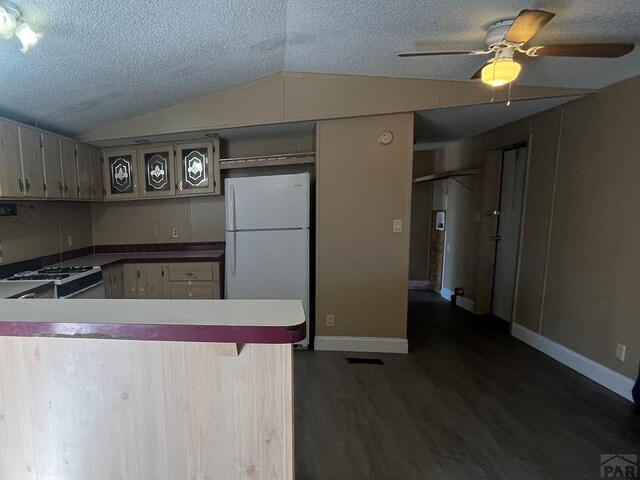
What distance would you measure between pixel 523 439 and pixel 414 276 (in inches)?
146

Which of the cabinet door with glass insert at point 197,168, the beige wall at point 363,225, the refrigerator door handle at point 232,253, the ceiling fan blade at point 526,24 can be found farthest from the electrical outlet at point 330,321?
the ceiling fan blade at point 526,24

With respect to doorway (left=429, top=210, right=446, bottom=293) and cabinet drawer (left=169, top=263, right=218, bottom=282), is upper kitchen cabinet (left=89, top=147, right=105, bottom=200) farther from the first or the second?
doorway (left=429, top=210, right=446, bottom=293)

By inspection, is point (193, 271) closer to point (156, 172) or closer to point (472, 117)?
point (156, 172)

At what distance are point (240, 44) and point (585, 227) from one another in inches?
120

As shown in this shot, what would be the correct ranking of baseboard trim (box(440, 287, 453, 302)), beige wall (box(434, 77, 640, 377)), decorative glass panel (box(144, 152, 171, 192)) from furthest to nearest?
baseboard trim (box(440, 287, 453, 302)) < decorative glass panel (box(144, 152, 171, 192)) < beige wall (box(434, 77, 640, 377))

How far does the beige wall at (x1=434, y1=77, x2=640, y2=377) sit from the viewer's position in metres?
2.21

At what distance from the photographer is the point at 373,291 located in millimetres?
2871

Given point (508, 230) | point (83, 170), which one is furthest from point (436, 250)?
point (83, 170)

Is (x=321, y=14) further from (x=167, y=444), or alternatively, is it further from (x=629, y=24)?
(x=167, y=444)

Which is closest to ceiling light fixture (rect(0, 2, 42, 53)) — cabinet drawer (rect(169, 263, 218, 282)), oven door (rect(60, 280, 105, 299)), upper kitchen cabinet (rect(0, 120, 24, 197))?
upper kitchen cabinet (rect(0, 120, 24, 197))

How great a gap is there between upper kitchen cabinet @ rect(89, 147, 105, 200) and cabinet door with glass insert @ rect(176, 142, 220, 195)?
0.89 meters

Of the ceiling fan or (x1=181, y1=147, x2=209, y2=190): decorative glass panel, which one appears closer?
the ceiling fan

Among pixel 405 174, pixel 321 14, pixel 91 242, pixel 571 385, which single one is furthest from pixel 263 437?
pixel 91 242

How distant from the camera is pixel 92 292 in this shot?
106 inches
